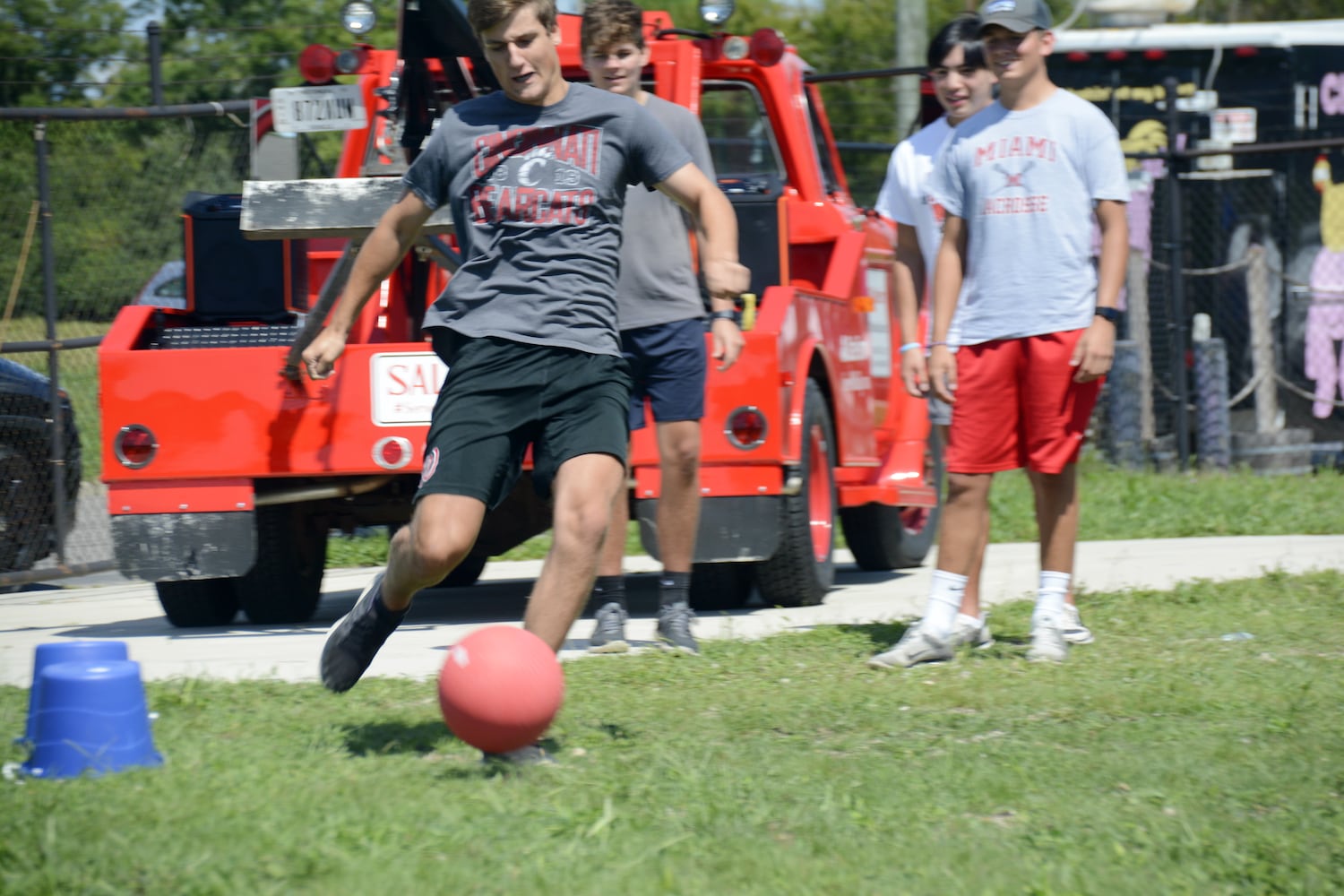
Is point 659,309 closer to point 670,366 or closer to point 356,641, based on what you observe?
point 670,366

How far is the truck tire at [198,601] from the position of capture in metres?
7.68

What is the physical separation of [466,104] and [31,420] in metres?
5.62

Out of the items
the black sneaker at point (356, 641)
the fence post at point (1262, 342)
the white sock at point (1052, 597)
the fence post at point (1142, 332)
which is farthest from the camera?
the fence post at point (1142, 332)

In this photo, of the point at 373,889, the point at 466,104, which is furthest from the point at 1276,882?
the point at 466,104

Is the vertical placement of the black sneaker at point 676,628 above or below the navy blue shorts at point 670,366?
below

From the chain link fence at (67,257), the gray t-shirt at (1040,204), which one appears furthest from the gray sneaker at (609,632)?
the chain link fence at (67,257)

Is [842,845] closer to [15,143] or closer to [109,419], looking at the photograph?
[109,419]

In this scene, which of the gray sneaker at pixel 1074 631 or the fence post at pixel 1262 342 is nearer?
the gray sneaker at pixel 1074 631

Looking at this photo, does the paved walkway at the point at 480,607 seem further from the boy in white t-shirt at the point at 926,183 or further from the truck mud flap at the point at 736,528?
the boy in white t-shirt at the point at 926,183

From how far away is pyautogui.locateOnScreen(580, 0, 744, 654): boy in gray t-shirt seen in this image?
620 centimetres

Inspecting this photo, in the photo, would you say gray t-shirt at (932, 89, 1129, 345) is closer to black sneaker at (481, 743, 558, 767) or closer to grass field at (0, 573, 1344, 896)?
grass field at (0, 573, 1344, 896)

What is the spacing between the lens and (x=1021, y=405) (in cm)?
581

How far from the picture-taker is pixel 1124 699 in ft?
16.3

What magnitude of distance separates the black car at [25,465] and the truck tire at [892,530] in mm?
4087
